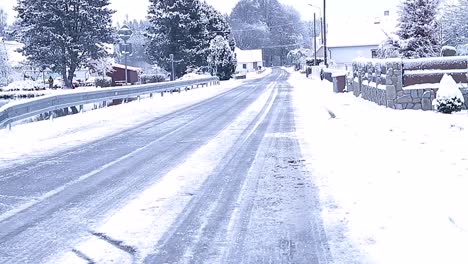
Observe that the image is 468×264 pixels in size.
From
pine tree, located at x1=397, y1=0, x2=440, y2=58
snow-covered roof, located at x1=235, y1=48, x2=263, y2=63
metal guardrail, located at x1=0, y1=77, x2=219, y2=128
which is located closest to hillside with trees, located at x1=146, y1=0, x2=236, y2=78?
pine tree, located at x1=397, y1=0, x2=440, y2=58

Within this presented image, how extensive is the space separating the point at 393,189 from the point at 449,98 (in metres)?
9.04

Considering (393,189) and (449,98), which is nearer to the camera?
(393,189)

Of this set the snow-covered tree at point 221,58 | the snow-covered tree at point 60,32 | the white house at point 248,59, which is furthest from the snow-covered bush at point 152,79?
the white house at point 248,59

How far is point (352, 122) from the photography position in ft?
44.4

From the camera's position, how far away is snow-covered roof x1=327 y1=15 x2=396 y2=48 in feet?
228

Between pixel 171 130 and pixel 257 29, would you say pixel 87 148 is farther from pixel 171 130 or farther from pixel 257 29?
pixel 257 29

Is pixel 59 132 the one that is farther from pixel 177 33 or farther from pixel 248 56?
pixel 248 56

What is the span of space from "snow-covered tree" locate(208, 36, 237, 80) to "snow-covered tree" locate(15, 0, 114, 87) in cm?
1398

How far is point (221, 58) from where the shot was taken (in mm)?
61125

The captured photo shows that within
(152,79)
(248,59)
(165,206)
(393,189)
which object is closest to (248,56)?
(248,59)

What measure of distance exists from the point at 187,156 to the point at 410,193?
426 cm

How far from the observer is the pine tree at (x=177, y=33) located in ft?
184

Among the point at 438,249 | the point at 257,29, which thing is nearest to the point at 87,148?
the point at 438,249

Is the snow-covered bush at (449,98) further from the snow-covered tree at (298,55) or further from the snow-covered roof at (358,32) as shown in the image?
the snow-covered tree at (298,55)
